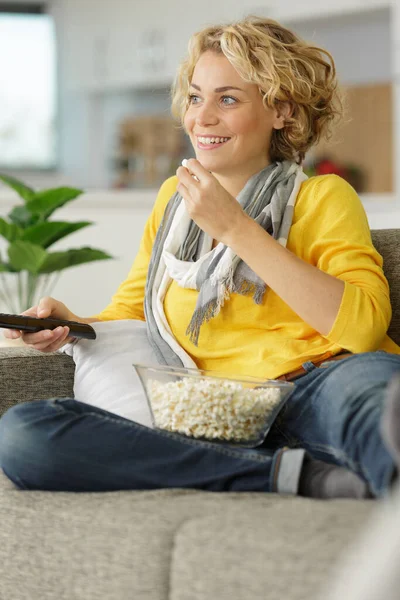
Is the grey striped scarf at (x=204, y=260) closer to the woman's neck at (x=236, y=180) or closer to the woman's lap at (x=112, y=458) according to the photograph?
the woman's neck at (x=236, y=180)

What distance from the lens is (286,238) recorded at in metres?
1.67

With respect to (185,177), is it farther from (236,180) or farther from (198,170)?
(236,180)

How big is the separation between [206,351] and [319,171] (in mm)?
4403

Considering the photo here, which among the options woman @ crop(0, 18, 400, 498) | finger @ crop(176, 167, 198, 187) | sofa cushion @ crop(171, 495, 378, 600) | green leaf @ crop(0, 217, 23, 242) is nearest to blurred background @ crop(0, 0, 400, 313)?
green leaf @ crop(0, 217, 23, 242)

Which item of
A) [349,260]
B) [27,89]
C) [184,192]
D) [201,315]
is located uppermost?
[184,192]

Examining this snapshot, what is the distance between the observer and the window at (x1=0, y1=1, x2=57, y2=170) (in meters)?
8.10

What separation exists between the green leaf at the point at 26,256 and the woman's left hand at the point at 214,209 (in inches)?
42.6

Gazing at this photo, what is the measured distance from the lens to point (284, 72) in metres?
1.74

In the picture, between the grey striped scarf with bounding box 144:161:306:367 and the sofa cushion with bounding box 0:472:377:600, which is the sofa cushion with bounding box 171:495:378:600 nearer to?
the sofa cushion with bounding box 0:472:377:600

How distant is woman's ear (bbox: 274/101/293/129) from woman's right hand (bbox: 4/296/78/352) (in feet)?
1.83

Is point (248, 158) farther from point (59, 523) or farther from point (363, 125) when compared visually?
point (363, 125)

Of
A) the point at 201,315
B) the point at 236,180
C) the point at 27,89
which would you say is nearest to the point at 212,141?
the point at 236,180

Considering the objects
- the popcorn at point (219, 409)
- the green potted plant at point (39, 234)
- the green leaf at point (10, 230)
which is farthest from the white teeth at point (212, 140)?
the green leaf at point (10, 230)

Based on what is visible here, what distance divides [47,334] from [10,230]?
1038 mm
